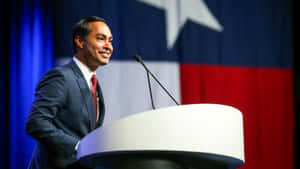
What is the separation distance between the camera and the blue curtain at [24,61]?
7.90ft

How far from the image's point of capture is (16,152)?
7.84 ft

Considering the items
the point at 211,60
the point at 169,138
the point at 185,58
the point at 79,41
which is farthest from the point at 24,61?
the point at 169,138

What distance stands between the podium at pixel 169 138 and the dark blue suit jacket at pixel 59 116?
1.01 feet

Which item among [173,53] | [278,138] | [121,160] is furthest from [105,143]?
[278,138]

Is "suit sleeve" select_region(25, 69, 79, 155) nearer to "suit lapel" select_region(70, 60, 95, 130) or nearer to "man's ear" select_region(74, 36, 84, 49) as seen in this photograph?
"suit lapel" select_region(70, 60, 95, 130)

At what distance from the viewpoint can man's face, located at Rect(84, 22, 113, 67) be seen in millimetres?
1823

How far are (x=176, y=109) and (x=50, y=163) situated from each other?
0.68m

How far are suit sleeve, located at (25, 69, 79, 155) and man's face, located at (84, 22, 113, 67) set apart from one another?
0.30 meters

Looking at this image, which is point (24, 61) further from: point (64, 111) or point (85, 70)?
point (64, 111)

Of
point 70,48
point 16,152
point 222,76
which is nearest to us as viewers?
point 16,152

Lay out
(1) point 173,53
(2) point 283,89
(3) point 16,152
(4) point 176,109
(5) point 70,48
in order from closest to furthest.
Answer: (4) point 176,109, (3) point 16,152, (5) point 70,48, (1) point 173,53, (2) point 283,89

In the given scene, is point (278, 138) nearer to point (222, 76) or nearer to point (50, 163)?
point (222, 76)

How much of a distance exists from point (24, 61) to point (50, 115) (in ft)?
3.95

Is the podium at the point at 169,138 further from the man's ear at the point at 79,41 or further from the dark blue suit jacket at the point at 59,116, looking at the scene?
the man's ear at the point at 79,41
